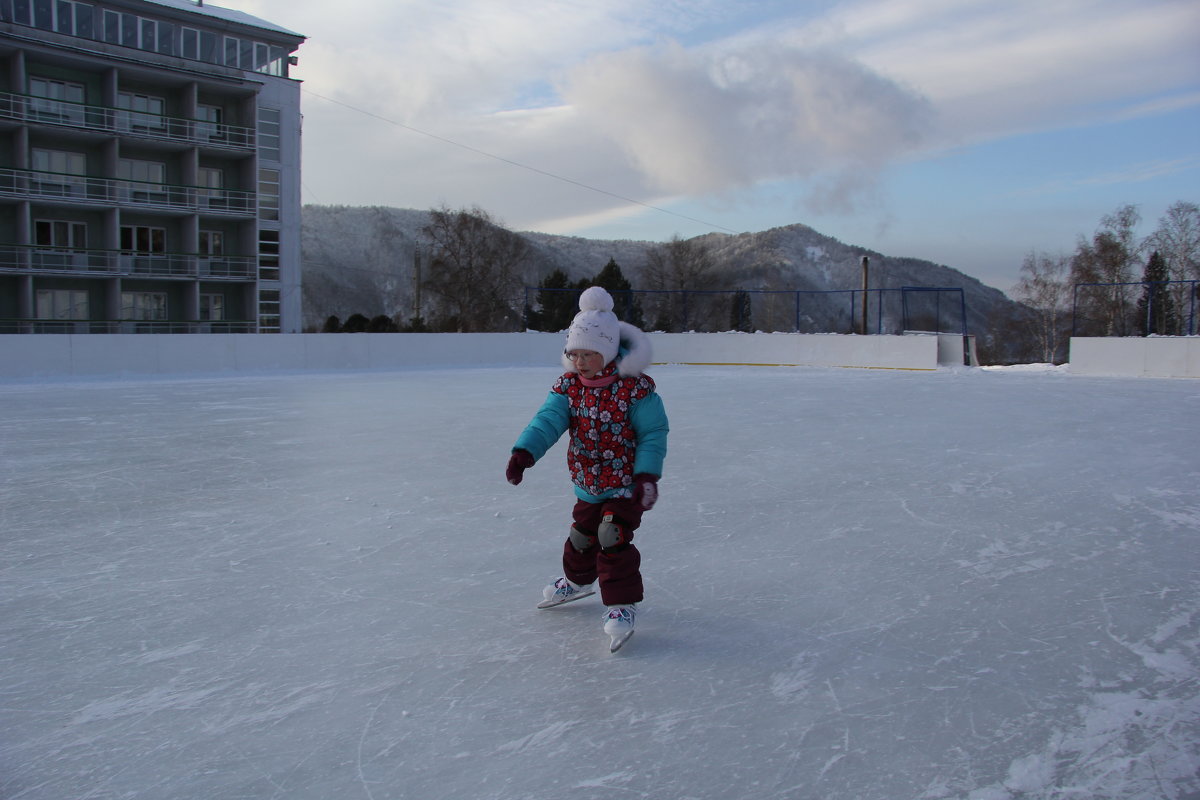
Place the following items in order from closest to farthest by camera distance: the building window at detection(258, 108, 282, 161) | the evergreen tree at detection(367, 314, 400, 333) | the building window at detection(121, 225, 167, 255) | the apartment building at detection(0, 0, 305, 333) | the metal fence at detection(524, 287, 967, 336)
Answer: the metal fence at detection(524, 287, 967, 336) → the apartment building at detection(0, 0, 305, 333) → the building window at detection(121, 225, 167, 255) → the building window at detection(258, 108, 282, 161) → the evergreen tree at detection(367, 314, 400, 333)

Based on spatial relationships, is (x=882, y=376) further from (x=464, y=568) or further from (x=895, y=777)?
(x=895, y=777)

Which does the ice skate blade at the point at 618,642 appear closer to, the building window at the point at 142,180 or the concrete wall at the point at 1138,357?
the concrete wall at the point at 1138,357

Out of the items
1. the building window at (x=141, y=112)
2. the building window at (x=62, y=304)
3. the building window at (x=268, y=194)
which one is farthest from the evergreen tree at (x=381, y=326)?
the building window at (x=62, y=304)

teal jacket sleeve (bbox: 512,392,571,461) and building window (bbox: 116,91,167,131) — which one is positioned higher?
building window (bbox: 116,91,167,131)

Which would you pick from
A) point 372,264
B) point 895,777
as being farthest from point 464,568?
point 372,264

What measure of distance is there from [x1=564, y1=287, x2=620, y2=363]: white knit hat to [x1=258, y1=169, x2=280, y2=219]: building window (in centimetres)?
2574

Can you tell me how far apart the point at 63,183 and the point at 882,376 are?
21420 mm

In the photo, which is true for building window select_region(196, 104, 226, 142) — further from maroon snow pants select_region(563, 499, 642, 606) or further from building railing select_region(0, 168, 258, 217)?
maroon snow pants select_region(563, 499, 642, 606)

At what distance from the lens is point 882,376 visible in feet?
49.8

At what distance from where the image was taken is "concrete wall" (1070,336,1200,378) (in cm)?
1481

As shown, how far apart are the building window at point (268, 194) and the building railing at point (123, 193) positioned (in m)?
0.42

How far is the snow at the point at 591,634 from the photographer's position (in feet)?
6.05

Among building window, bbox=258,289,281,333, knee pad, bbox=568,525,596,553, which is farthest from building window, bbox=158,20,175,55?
knee pad, bbox=568,525,596,553

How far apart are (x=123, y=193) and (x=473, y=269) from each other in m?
21.9
